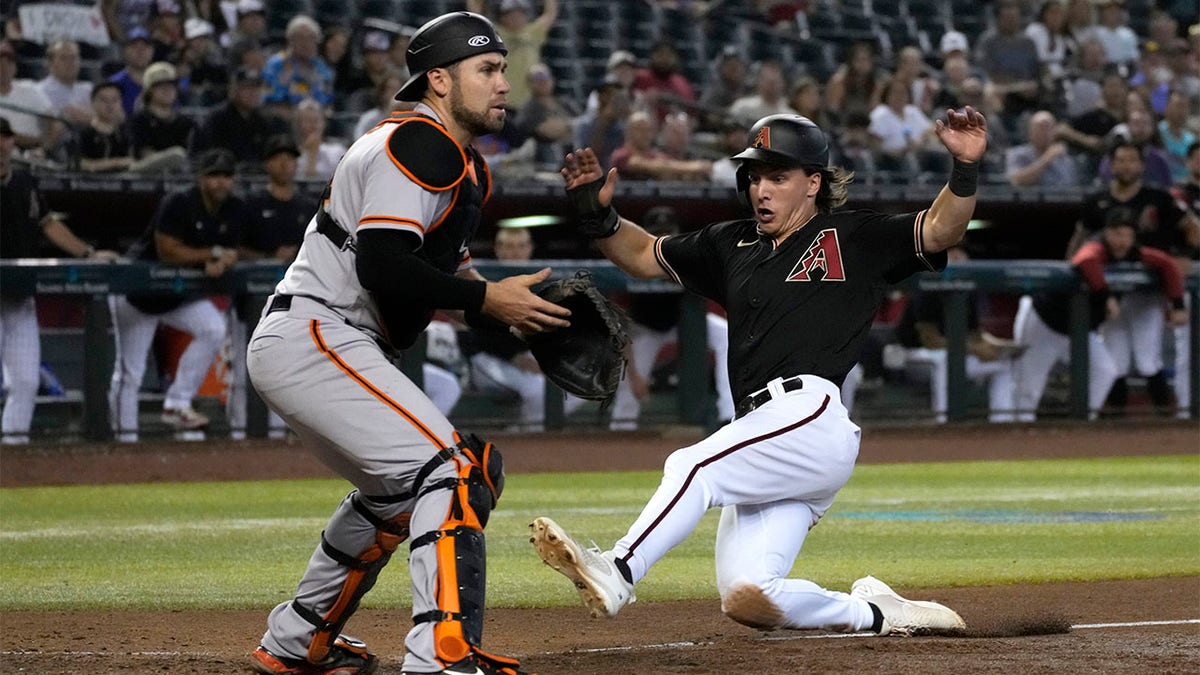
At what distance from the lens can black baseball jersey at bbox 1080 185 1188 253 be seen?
13938mm

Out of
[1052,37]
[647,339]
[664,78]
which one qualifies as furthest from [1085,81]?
[647,339]

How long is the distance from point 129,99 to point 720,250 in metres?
9.05

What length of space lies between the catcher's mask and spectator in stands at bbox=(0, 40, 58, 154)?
8.62 meters

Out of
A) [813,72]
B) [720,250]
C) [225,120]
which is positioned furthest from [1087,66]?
[720,250]

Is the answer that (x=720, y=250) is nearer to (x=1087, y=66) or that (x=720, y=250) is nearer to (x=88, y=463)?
(x=88, y=463)

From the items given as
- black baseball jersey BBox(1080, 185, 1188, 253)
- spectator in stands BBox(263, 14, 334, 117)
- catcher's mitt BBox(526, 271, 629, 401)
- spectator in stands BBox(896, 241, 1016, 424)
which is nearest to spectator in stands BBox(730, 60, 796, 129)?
spectator in stands BBox(896, 241, 1016, 424)

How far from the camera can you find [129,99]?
13.2 metres

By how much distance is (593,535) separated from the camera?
773cm

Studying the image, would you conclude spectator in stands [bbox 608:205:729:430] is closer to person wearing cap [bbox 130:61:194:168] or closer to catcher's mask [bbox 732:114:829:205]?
person wearing cap [bbox 130:61:194:168]

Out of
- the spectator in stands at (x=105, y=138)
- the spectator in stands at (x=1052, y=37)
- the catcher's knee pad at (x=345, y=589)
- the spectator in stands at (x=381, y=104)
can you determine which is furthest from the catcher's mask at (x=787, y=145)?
the spectator in stands at (x=1052, y=37)

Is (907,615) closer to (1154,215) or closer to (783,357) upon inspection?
(783,357)

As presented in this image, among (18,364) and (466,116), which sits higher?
(466,116)

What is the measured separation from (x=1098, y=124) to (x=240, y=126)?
847 cm

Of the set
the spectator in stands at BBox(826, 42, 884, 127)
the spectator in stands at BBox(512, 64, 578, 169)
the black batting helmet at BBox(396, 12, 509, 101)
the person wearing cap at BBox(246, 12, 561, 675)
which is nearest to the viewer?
the person wearing cap at BBox(246, 12, 561, 675)
